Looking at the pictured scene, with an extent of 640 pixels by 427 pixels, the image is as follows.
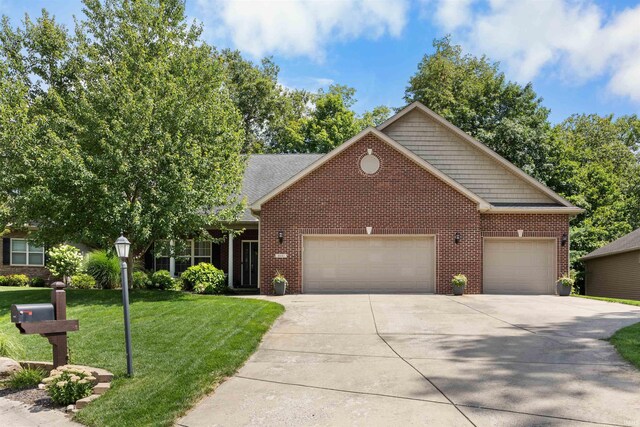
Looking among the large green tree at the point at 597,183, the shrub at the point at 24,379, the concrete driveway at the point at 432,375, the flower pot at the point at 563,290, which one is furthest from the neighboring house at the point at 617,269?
the shrub at the point at 24,379

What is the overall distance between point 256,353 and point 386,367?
7.53 ft

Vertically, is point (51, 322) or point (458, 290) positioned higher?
point (51, 322)

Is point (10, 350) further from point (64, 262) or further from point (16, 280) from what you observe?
point (16, 280)

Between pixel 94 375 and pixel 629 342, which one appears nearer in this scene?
pixel 94 375

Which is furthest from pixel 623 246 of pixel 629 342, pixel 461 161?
pixel 629 342

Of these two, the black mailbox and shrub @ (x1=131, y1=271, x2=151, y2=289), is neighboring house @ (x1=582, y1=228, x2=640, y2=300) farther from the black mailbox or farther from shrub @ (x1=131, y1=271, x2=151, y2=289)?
the black mailbox

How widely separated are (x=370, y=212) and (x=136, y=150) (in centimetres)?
753

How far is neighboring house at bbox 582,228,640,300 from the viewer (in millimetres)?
21375

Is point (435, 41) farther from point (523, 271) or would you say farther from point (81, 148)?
point (81, 148)

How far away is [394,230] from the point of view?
17.5 metres

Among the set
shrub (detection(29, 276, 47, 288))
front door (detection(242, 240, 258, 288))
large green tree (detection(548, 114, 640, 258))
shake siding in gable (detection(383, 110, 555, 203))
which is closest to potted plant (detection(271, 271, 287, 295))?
front door (detection(242, 240, 258, 288))

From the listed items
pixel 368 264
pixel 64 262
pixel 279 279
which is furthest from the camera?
pixel 64 262

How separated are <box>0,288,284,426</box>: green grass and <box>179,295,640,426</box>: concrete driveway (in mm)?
350

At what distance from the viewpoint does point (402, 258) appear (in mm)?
17703
